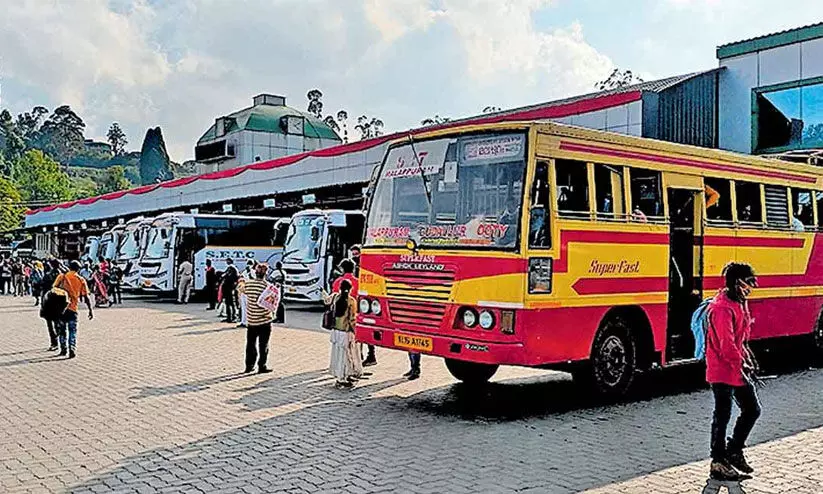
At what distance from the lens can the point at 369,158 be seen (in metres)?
32.3

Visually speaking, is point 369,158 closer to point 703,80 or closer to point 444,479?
point 703,80

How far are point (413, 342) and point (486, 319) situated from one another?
1091 millimetres

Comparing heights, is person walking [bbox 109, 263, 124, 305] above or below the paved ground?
above

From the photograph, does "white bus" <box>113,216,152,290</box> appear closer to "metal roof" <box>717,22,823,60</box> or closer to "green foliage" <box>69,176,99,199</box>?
"metal roof" <box>717,22,823,60</box>

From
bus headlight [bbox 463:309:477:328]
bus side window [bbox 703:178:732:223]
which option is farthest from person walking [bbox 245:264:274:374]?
bus side window [bbox 703:178:732:223]

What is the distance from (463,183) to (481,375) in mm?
3175

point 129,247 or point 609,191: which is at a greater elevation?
point 609,191

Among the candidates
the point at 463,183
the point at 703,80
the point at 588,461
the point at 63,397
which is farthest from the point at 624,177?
the point at 703,80

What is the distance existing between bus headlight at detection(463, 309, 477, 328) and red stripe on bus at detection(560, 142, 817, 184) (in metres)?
2.14

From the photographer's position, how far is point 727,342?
23.9 ft

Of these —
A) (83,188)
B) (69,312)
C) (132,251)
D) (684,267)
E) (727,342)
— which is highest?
(83,188)

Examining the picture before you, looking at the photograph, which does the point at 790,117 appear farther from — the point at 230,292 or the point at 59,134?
the point at 59,134

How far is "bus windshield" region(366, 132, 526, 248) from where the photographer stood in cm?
973

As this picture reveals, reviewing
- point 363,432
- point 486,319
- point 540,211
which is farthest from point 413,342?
point 540,211
